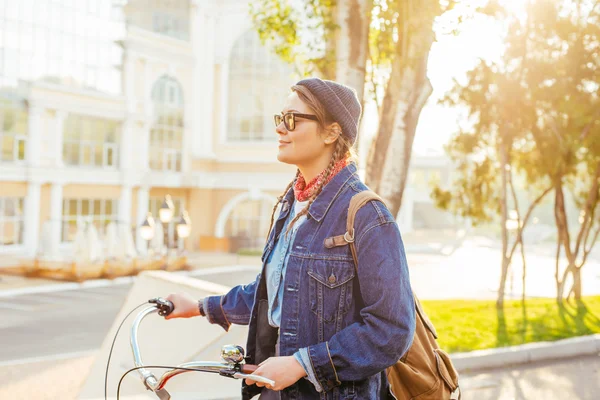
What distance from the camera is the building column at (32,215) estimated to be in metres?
31.5

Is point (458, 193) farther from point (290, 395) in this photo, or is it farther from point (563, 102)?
point (290, 395)

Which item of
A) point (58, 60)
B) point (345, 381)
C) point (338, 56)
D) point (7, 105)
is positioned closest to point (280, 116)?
point (345, 381)

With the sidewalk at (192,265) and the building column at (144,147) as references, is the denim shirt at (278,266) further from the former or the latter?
the building column at (144,147)

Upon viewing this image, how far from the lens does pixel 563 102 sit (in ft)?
41.1

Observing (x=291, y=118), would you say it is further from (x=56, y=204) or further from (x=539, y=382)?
(x=56, y=204)

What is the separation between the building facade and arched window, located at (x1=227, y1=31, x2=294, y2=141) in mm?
65

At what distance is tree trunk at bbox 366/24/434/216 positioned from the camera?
313 inches

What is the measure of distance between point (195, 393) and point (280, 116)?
352cm

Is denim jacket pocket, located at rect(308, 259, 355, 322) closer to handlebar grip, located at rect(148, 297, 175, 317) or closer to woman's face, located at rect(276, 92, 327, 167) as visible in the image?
woman's face, located at rect(276, 92, 327, 167)

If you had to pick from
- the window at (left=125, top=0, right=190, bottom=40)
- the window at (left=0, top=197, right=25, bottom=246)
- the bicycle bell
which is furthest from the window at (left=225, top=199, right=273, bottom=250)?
the bicycle bell

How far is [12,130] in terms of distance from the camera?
31125 mm

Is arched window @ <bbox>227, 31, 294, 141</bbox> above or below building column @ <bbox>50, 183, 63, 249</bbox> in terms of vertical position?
above

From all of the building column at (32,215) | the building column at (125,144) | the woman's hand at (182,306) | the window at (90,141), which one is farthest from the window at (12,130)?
the woman's hand at (182,306)

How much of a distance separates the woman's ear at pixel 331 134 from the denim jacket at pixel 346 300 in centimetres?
12
